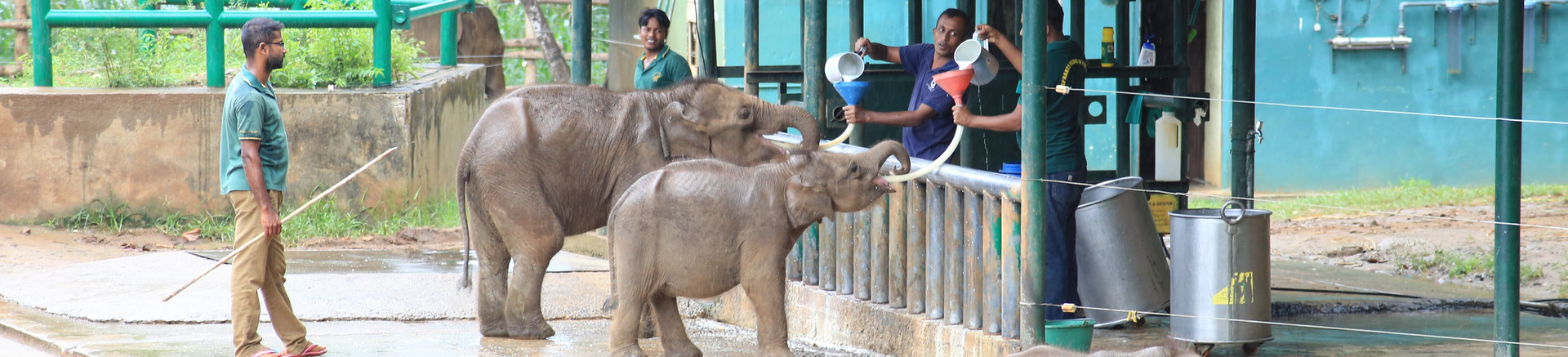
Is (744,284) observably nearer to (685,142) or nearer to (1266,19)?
(685,142)

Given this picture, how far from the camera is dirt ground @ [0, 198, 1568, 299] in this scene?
8539 millimetres

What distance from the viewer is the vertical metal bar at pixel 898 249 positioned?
564 centimetres

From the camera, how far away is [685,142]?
5910 mm

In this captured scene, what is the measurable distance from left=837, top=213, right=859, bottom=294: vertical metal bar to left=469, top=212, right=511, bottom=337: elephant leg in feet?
4.86

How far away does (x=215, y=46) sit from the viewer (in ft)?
34.5

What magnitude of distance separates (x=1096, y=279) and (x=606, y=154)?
212cm

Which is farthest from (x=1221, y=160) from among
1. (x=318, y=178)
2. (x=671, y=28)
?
(x=318, y=178)

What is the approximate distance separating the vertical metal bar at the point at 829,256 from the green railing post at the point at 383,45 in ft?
19.0

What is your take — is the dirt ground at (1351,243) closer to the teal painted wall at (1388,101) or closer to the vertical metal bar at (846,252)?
the teal painted wall at (1388,101)

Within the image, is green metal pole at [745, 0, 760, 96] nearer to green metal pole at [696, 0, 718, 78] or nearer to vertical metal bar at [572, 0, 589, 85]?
green metal pole at [696, 0, 718, 78]

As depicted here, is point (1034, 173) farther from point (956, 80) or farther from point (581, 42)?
point (581, 42)

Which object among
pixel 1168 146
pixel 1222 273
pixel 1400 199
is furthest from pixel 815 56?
pixel 1400 199

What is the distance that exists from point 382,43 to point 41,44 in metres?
2.50

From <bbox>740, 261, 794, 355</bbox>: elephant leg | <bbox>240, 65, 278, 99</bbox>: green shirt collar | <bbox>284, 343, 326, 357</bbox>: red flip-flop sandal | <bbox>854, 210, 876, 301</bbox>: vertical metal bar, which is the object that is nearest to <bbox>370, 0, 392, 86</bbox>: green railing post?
<bbox>284, 343, 326, 357</bbox>: red flip-flop sandal
